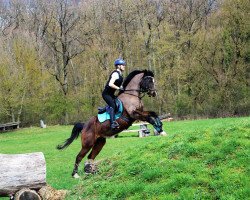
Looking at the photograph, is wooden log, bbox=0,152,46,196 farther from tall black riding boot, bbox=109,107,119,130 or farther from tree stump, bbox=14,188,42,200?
tall black riding boot, bbox=109,107,119,130

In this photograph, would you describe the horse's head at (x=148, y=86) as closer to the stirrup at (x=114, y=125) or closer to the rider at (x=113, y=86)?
the rider at (x=113, y=86)

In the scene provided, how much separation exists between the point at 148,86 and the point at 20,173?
6051 millimetres

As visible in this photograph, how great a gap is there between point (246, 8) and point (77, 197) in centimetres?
4345

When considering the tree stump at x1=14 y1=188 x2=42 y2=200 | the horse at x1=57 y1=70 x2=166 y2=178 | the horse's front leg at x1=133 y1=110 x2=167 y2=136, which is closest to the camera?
the tree stump at x1=14 y1=188 x2=42 y2=200

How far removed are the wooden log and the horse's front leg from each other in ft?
13.9

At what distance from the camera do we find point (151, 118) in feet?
46.8

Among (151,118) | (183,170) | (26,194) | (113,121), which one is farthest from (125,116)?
(183,170)

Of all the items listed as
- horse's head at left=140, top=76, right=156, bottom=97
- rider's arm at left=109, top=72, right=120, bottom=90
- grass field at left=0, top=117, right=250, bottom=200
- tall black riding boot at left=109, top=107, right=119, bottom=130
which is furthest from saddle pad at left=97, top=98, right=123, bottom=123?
grass field at left=0, top=117, right=250, bottom=200

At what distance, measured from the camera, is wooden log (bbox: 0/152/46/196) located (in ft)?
36.9

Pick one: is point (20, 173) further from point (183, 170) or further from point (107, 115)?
point (183, 170)

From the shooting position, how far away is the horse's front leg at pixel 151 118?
46.3ft

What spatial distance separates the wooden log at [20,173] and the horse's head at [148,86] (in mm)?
5159

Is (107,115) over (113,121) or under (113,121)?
over

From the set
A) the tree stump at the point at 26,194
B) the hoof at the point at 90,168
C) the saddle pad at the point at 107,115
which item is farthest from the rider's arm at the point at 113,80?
the tree stump at the point at 26,194
